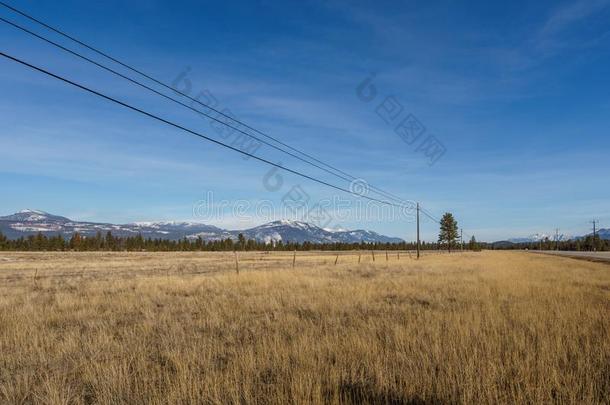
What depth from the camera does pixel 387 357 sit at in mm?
6641

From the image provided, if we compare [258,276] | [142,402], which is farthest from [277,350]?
[258,276]

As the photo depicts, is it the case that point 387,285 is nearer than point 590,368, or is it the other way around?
point 590,368

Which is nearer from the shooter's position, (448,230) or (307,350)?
(307,350)

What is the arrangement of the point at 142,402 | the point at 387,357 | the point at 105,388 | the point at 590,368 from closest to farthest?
the point at 142,402 → the point at 105,388 → the point at 590,368 → the point at 387,357

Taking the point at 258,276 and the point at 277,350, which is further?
the point at 258,276

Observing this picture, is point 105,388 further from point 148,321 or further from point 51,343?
point 148,321

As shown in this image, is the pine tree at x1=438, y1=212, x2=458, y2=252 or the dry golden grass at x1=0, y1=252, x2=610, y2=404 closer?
the dry golden grass at x1=0, y1=252, x2=610, y2=404

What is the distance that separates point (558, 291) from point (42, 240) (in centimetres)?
14863

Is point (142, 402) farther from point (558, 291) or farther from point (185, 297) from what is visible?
point (558, 291)

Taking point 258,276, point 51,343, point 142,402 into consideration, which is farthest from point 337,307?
point 258,276

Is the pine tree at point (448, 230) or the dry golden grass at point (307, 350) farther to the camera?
the pine tree at point (448, 230)

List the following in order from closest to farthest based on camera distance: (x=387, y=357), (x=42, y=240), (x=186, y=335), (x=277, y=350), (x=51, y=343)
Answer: (x=387, y=357) → (x=277, y=350) → (x=51, y=343) → (x=186, y=335) → (x=42, y=240)

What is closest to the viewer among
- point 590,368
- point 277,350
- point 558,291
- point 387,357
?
point 590,368

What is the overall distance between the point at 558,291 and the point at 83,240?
148926 millimetres
